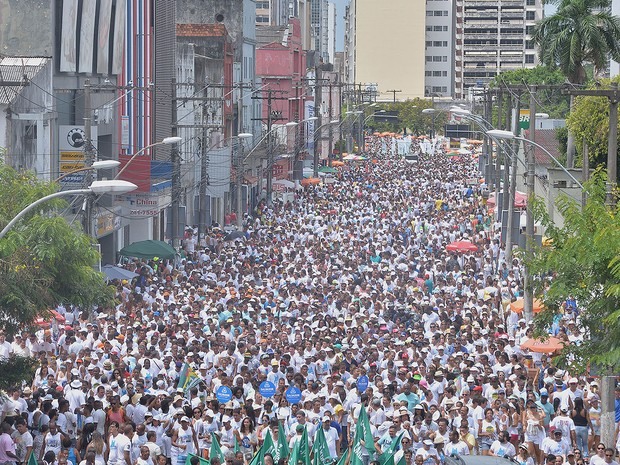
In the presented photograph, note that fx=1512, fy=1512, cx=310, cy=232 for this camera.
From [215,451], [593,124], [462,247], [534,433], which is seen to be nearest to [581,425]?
[534,433]

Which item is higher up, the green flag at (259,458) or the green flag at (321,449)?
the green flag at (259,458)

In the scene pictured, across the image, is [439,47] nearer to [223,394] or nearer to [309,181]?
[309,181]

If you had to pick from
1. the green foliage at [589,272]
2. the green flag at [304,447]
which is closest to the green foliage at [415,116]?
the green foliage at [589,272]

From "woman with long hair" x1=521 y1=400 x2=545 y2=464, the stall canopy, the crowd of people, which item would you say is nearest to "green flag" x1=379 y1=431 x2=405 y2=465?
the crowd of people

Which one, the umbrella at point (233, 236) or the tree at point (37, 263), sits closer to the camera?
the tree at point (37, 263)

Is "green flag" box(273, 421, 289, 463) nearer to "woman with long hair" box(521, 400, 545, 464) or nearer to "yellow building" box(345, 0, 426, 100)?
"woman with long hair" box(521, 400, 545, 464)

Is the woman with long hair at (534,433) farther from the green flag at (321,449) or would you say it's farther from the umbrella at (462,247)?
the umbrella at (462,247)
